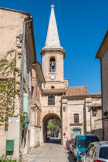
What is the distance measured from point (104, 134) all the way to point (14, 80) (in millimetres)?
10309

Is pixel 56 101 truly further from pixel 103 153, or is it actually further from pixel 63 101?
pixel 103 153

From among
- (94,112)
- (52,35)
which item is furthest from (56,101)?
(52,35)

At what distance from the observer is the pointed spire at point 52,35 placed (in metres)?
43.4

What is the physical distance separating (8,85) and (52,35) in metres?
33.1

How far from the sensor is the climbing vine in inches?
514

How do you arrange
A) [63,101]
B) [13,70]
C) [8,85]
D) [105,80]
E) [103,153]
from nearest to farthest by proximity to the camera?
1. [103,153]
2. [8,85]
3. [13,70]
4. [105,80]
5. [63,101]

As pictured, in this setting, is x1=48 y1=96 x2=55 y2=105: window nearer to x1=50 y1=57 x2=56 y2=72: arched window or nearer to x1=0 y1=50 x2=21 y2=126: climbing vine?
x1=50 y1=57 x2=56 y2=72: arched window

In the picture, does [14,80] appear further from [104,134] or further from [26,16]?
[104,134]

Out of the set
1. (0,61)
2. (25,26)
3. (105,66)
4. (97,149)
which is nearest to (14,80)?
(0,61)

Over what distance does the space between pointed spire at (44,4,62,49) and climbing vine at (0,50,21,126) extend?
2958cm

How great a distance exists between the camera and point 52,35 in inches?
1773

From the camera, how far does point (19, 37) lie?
47.1 ft

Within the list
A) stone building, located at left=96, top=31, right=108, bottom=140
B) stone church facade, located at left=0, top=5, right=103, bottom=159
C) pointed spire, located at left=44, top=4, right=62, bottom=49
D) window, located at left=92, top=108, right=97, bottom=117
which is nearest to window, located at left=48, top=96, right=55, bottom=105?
stone church facade, located at left=0, top=5, right=103, bottom=159

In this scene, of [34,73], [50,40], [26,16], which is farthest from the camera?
[50,40]
